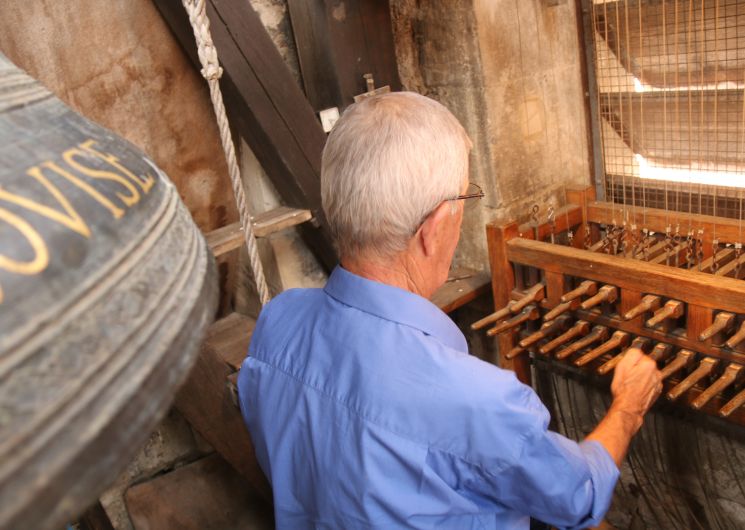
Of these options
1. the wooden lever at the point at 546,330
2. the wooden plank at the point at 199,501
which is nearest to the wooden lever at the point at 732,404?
the wooden lever at the point at 546,330

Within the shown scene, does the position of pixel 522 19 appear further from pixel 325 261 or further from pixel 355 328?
pixel 355 328

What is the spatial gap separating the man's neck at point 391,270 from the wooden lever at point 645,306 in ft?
3.02

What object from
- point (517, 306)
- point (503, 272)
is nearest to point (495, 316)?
point (517, 306)

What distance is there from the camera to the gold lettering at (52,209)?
1.14 feet

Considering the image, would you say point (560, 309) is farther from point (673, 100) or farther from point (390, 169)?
point (390, 169)

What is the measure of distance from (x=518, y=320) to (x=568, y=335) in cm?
17

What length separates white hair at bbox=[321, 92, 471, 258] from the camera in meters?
1.07

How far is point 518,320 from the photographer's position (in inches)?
86.4

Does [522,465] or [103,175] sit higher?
[103,175]

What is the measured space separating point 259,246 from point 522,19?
1170mm

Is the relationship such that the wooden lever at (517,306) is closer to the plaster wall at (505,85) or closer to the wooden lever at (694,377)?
the plaster wall at (505,85)

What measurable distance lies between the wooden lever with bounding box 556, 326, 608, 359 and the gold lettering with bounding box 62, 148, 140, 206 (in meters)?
1.76

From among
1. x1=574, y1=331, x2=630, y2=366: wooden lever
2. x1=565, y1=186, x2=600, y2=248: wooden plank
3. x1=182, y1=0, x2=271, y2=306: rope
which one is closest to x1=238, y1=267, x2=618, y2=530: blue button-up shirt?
x1=182, y1=0, x2=271, y2=306: rope

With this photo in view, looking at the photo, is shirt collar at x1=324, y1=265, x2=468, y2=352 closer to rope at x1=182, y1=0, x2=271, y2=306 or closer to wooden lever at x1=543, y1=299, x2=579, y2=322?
rope at x1=182, y1=0, x2=271, y2=306
